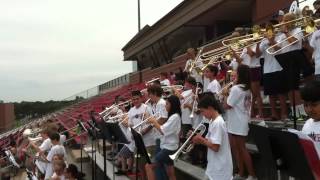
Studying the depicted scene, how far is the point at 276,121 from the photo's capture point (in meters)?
7.33

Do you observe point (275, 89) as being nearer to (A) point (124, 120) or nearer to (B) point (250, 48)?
(B) point (250, 48)

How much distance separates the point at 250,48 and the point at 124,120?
239 centimetres

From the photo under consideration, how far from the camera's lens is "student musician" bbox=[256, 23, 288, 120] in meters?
7.05

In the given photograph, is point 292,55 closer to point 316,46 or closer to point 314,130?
point 316,46

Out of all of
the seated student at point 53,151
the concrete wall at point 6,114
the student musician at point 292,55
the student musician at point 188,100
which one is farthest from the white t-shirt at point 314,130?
the concrete wall at point 6,114

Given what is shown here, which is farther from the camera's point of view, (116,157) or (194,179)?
(116,157)

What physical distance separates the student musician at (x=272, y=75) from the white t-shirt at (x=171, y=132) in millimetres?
1631

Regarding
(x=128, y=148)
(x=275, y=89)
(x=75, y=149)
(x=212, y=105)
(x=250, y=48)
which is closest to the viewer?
(x=212, y=105)

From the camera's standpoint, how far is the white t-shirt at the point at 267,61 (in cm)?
714

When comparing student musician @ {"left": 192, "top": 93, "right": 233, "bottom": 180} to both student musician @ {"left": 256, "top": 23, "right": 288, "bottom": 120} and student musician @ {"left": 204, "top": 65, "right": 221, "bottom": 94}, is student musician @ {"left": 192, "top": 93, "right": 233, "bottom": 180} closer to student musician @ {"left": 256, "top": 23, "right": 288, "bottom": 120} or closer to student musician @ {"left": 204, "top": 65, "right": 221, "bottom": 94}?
student musician @ {"left": 256, "top": 23, "right": 288, "bottom": 120}

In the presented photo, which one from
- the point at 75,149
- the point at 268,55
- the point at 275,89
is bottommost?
the point at 75,149

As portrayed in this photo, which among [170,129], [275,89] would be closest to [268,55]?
[275,89]

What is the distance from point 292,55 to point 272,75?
1268mm

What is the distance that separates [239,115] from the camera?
616 cm
